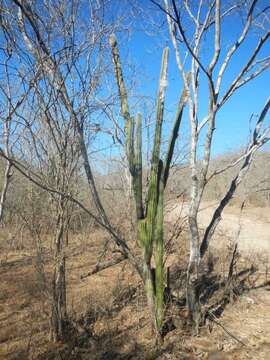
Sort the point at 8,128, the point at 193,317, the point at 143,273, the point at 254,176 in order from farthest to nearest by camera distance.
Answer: the point at 254,176 → the point at 8,128 → the point at 193,317 → the point at 143,273

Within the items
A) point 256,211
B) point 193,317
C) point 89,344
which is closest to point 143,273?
point 193,317

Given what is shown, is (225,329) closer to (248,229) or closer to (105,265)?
(105,265)

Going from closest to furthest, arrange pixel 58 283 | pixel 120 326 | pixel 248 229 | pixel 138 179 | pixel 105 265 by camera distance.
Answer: pixel 138 179 < pixel 58 283 < pixel 120 326 < pixel 105 265 < pixel 248 229

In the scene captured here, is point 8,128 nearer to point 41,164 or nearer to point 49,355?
point 41,164

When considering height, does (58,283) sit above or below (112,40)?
below

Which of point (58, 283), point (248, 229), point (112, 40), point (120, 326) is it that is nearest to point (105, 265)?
point (120, 326)

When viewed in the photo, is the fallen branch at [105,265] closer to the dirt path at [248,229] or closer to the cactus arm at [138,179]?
the dirt path at [248,229]

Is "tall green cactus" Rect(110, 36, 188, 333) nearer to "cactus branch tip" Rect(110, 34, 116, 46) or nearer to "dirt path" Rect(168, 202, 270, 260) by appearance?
"cactus branch tip" Rect(110, 34, 116, 46)

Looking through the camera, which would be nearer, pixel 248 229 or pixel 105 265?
pixel 105 265

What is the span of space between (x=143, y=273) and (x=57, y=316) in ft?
3.29

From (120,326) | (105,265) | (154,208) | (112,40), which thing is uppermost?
(112,40)

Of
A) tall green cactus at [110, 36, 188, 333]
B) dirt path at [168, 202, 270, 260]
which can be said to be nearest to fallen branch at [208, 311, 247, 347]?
tall green cactus at [110, 36, 188, 333]

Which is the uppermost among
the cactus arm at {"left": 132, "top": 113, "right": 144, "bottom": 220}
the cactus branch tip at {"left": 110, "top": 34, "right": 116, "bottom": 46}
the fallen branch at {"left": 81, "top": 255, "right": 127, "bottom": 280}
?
the cactus branch tip at {"left": 110, "top": 34, "right": 116, "bottom": 46}

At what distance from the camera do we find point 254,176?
2705 centimetres
